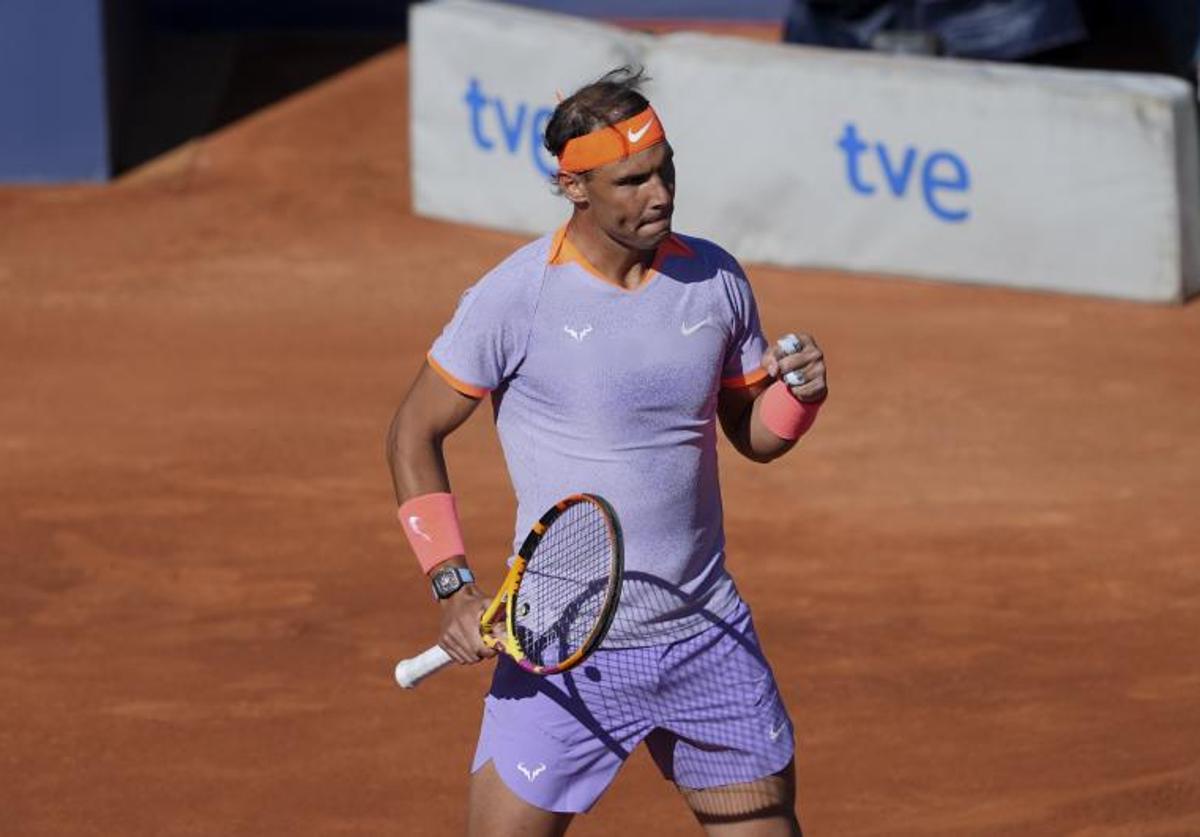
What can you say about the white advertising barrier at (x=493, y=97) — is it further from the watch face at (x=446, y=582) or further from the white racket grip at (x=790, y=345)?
the watch face at (x=446, y=582)

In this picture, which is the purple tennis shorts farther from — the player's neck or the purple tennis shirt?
the player's neck

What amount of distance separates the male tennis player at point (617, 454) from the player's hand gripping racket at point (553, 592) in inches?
3.0

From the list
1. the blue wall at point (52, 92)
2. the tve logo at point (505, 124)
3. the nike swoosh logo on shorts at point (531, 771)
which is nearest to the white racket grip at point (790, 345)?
the nike swoosh logo on shorts at point (531, 771)

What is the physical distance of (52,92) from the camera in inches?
623

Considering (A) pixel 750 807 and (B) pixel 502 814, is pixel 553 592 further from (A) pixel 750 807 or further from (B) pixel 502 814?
(A) pixel 750 807

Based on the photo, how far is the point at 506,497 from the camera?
10.4 metres

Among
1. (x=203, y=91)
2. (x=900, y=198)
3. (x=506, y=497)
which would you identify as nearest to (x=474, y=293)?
(x=506, y=497)

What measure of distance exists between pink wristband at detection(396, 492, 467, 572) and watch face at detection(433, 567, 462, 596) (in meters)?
0.03

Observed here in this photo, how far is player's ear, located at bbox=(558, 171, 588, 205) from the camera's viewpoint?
5.09 m

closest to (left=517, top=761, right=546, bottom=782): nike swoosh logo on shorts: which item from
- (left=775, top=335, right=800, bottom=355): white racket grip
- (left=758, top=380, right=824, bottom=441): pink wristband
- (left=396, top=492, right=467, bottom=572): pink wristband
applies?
(left=396, top=492, right=467, bottom=572): pink wristband

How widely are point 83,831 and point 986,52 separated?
11.1 meters

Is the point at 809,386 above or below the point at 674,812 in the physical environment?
above

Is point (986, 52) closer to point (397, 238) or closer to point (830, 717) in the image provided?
point (397, 238)

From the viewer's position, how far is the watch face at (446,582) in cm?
505
